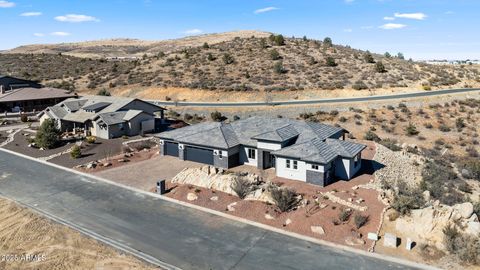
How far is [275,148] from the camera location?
118 feet

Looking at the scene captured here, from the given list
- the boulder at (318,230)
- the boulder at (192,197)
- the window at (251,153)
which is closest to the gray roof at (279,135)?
the window at (251,153)

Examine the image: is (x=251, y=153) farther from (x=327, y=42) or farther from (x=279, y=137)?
(x=327, y=42)

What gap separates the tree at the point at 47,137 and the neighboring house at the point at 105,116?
573cm

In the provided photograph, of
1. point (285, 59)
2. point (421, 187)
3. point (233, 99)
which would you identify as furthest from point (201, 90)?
point (421, 187)

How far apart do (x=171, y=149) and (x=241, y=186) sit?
14.9 metres

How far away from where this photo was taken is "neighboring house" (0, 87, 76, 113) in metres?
72.6

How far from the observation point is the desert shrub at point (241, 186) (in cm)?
2978

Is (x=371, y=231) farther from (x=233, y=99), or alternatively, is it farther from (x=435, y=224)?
(x=233, y=99)

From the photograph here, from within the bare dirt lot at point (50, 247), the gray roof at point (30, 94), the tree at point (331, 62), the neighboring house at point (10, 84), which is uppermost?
the tree at point (331, 62)

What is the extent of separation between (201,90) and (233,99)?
8.45 metres

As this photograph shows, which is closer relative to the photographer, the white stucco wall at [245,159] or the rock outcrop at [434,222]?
the rock outcrop at [434,222]

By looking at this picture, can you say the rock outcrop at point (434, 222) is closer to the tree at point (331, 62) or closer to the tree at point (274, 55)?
the tree at point (331, 62)

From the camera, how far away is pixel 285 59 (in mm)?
89000

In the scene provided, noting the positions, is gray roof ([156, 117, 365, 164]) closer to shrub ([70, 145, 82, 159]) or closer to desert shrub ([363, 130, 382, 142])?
shrub ([70, 145, 82, 159])
